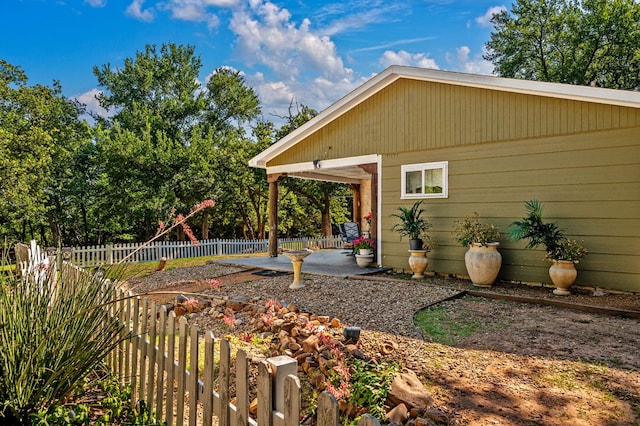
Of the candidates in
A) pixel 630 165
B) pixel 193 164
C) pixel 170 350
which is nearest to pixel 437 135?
pixel 630 165

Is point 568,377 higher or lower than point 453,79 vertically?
lower

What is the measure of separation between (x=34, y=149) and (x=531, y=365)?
1793 centimetres

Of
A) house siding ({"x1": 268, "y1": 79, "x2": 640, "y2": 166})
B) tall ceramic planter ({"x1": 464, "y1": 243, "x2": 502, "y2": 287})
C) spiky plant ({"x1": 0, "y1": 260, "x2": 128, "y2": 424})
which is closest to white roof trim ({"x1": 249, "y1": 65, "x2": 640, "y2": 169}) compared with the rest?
house siding ({"x1": 268, "y1": 79, "x2": 640, "y2": 166})

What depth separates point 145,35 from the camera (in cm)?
1894

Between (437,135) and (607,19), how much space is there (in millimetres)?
13430

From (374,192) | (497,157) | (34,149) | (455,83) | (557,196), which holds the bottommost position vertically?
(557,196)

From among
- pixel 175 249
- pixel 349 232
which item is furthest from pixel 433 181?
pixel 175 249

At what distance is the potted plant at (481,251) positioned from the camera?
6.09 meters

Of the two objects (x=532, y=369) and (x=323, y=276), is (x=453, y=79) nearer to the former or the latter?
(x=323, y=276)

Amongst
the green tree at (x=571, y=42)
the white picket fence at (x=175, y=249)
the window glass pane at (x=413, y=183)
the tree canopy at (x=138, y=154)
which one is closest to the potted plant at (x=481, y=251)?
the window glass pane at (x=413, y=183)

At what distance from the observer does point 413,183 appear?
7754mm

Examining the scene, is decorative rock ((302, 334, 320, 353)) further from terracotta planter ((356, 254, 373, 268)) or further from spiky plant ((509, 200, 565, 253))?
terracotta planter ((356, 254, 373, 268))

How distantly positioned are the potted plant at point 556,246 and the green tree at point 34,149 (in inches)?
620

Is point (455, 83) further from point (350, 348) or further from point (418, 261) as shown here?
point (350, 348)
